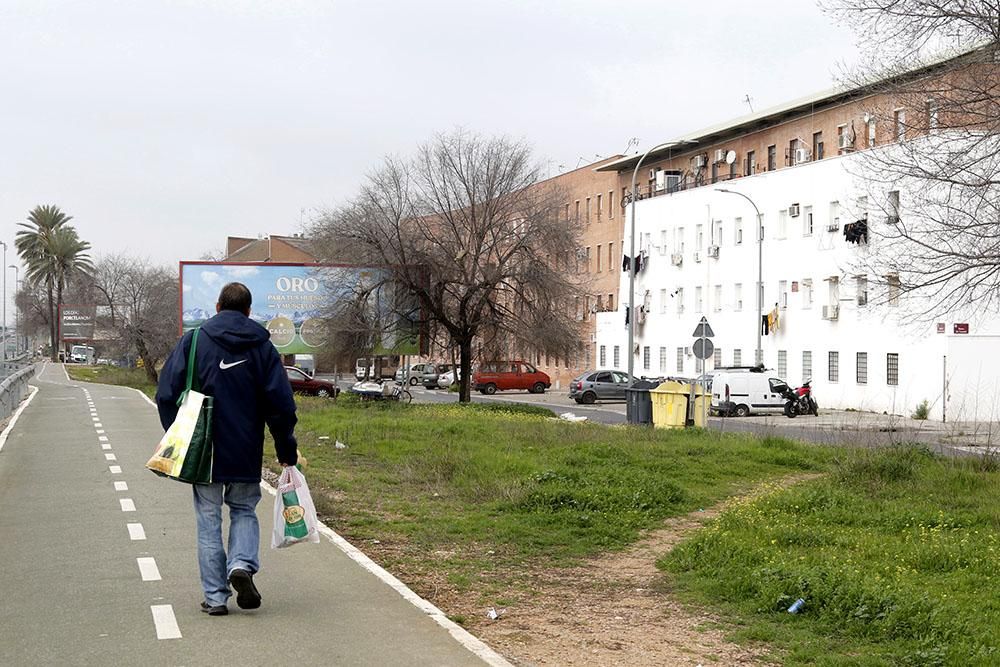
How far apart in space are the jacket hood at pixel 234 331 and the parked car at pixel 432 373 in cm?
7358

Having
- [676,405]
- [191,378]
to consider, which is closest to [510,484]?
[191,378]

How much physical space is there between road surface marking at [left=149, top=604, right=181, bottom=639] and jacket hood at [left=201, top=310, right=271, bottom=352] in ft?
5.50

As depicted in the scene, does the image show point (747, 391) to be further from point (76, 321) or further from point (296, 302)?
point (76, 321)

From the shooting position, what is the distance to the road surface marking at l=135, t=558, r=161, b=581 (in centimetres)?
894

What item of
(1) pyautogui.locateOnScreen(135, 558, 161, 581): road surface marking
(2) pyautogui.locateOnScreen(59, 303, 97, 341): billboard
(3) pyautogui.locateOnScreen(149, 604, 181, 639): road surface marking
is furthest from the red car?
(3) pyautogui.locateOnScreen(149, 604, 181, 639): road surface marking

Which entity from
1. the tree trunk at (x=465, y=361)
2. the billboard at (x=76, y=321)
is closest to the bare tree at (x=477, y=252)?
the tree trunk at (x=465, y=361)

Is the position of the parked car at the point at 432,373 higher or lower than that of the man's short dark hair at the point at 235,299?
lower

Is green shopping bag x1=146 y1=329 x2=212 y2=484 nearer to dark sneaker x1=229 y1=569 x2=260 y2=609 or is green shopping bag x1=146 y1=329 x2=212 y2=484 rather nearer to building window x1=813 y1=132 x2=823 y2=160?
dark sneaker x1=229 y1=569 x2=260 y2=609

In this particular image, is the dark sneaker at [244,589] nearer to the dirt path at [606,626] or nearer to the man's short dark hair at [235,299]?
the dirt path at [606,626]

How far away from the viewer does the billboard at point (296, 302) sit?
40688 mm

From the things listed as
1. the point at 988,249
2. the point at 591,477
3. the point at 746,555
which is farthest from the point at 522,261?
the point at 746,555

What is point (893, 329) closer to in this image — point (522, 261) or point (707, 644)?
point (522, 261)

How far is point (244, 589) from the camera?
7.71 m

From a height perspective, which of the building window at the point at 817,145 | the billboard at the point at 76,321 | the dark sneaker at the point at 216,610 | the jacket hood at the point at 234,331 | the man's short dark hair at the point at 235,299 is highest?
the building window at the point at 817,145
